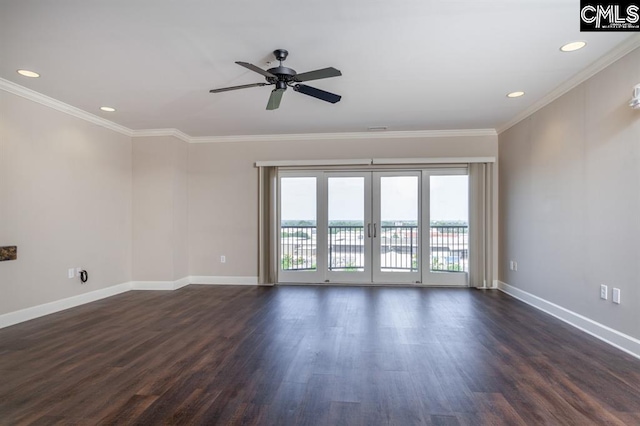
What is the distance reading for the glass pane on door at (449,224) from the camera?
17.6 ft

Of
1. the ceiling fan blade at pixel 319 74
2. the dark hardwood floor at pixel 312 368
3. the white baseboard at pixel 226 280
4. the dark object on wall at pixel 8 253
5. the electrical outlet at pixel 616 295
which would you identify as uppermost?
the ceiling fan blade at pixel 319 74

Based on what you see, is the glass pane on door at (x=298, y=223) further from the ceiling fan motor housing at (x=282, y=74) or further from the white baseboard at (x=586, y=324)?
the white baseboard at (x=586, y=324)

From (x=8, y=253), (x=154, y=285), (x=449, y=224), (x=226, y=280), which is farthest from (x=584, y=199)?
(x=8, y=253)

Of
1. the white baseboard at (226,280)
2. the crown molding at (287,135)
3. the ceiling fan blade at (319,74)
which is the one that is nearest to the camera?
the ceiling fan blade at (319,74)

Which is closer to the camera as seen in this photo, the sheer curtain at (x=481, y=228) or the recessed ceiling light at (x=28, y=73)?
the recessed ceiling light at (x=28, y=73)

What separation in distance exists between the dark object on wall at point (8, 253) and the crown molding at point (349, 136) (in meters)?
3.02

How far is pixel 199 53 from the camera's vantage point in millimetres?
2758

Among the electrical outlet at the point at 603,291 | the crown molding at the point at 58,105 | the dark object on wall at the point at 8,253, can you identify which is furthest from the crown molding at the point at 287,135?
the electrical outlet at the point at 603,291

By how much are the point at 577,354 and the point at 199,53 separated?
4149 mm

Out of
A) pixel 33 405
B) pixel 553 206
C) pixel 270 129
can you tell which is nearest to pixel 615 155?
pixel 553 206

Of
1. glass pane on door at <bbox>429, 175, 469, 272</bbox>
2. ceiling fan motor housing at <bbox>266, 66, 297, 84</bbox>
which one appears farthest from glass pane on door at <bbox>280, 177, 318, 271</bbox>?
ceiling fan motor housing at <bbox>266, 66, 297, 84</bbox>

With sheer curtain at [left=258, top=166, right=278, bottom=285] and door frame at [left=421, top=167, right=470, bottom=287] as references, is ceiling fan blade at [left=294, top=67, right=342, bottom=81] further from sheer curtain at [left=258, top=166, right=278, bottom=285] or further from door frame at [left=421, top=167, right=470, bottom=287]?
door frame at [left=421, top=167, right=470, bottom=287]

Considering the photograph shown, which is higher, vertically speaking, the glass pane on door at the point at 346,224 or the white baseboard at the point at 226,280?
the glass pane on door at the point at 346,224

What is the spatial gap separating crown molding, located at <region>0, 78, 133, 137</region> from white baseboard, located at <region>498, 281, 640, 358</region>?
6.41 m
